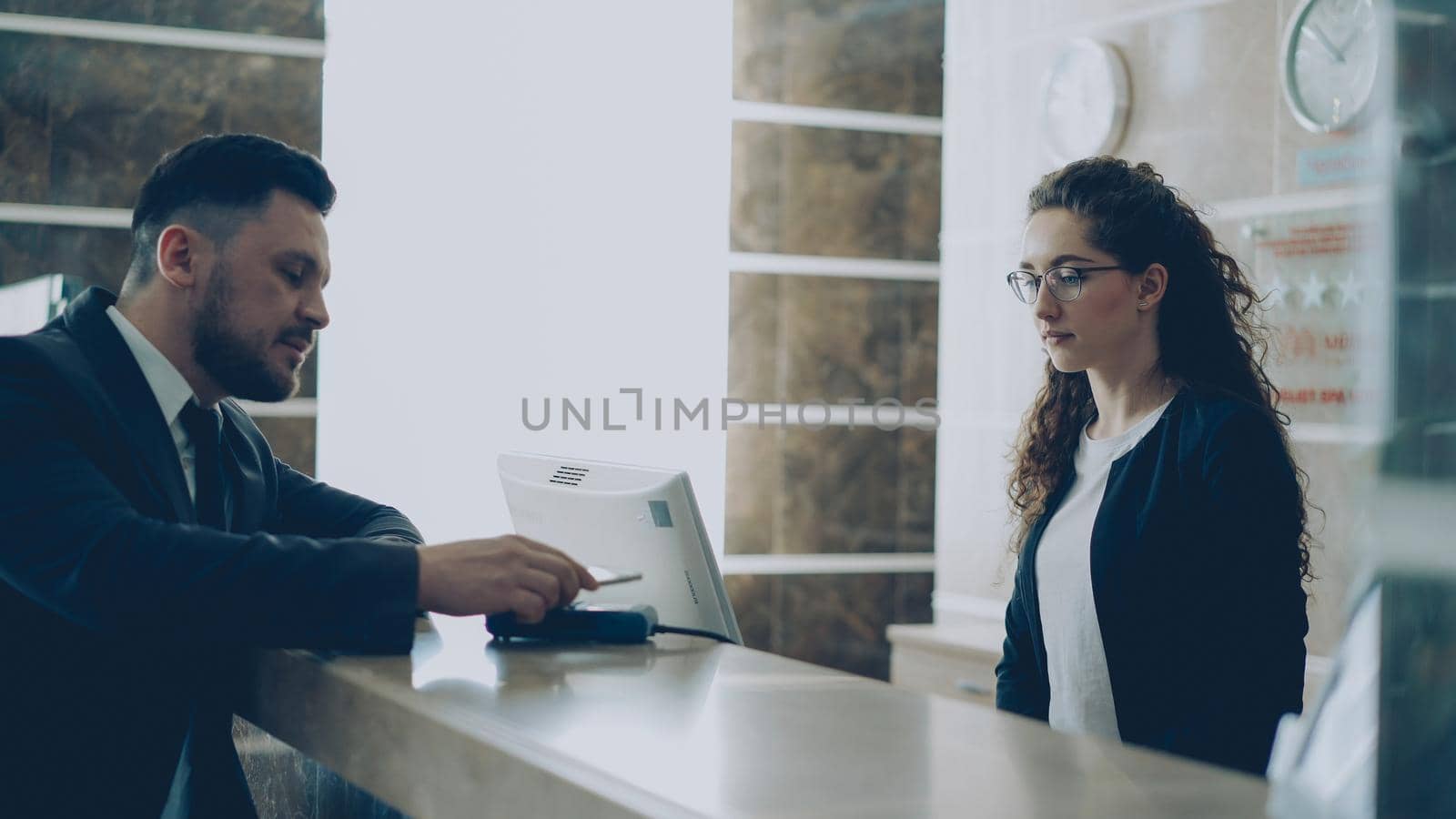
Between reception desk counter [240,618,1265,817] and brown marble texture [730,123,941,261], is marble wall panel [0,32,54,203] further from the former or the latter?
reception desk counter [240,618,1265,817]

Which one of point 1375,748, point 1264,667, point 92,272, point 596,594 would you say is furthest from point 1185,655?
point 92,272

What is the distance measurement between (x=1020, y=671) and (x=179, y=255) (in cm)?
135

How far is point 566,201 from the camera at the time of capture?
4.28 m

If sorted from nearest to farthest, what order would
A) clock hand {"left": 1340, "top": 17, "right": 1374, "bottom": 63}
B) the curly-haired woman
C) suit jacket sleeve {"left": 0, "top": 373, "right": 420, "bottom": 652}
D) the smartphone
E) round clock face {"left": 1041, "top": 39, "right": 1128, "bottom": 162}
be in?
suit jacket sleeve {"left": 0, "top": 373, "right": 420, "bottom": 652}
the smartphone
the curly-haired woman
clock hand {"left": 1340, "top": 17, "right": 1374, "bottom": 63}
round clock face {"left": 1041, "top": 39, "right": 1128, "bottom": 162}

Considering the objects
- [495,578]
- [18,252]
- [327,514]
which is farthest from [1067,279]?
[18,252]

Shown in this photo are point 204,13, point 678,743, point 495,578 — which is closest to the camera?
point 678,743

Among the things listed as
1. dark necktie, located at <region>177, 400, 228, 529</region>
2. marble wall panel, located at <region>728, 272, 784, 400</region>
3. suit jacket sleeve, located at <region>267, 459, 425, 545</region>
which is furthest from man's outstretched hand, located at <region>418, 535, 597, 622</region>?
marble wall panel, located at <region>728, 272, 784, 400</region>

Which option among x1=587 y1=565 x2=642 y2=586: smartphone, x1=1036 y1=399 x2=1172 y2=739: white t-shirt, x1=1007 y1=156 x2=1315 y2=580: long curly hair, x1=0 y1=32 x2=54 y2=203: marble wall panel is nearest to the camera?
x1=587 y1=565 x2=642 y2=586: smartphone

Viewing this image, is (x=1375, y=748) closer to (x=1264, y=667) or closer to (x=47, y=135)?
(x=1264, y=667)

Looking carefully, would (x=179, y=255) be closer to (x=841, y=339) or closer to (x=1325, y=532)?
(x=1325, y=532)

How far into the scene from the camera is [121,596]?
1.36 metres

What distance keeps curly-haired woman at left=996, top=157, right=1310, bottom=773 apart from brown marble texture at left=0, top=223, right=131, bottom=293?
99.9 inches

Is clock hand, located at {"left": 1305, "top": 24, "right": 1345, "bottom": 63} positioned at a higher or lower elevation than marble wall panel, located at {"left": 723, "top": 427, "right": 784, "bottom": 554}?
higher

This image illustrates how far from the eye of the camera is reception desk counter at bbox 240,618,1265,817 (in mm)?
Result: 909
